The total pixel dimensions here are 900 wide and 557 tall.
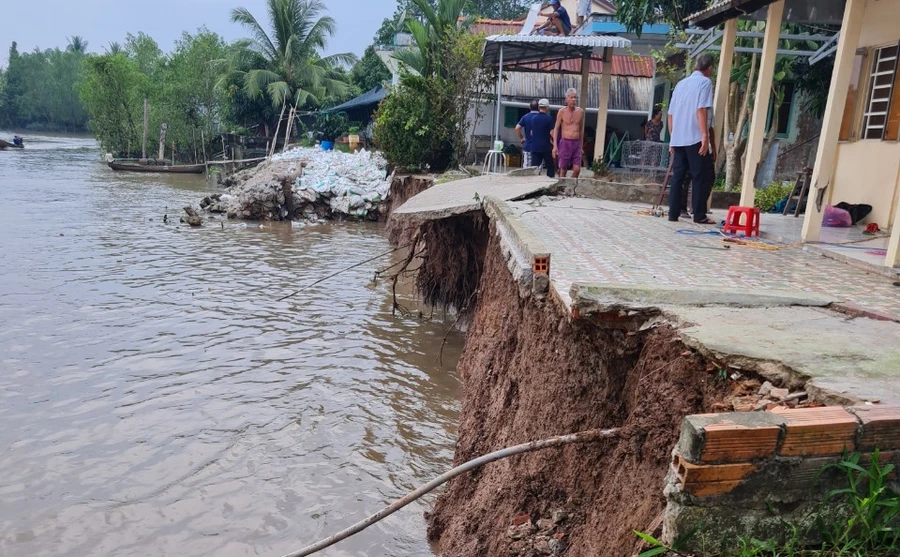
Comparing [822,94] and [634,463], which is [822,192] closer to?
[634,463]

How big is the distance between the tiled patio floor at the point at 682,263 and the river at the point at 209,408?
222 cm

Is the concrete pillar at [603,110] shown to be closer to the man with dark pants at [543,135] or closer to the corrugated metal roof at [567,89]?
the man with dark pants at [543,135]

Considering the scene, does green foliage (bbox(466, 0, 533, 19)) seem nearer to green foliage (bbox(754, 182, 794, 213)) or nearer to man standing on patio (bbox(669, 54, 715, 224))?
green foliage (bbox(754, 182, 794, 213))

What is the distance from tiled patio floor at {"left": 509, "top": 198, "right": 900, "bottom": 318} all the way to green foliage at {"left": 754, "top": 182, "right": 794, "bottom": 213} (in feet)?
14.0

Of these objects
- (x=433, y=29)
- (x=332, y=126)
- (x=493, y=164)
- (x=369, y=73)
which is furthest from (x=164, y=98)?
(x=493, y=164)

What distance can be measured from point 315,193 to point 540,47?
868 centimetres

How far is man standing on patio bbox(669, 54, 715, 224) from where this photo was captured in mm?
7273

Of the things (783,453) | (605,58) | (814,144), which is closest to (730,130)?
(814,144)

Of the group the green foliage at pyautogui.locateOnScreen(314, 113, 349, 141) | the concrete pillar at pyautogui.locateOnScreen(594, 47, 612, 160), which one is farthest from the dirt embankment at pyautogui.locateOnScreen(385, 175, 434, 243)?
the green foliage at pyautogui.locateOnScreen(314, 113, 349, 141)

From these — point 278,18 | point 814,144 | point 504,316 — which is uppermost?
point 278,18

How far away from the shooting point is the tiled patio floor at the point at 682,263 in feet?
14.3

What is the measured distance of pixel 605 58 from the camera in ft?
45.5

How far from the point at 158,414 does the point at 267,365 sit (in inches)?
61.2

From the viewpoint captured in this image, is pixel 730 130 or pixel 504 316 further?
pixel 730 130
